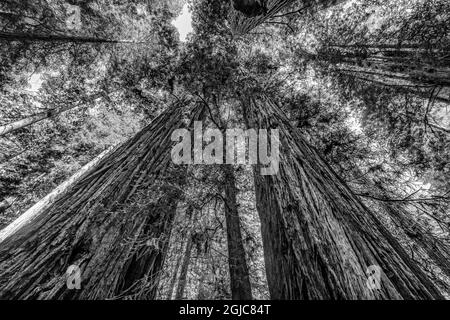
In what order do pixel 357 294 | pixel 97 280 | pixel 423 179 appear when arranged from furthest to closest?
pixel 423 179
pixel 97 280
pixel 357 294

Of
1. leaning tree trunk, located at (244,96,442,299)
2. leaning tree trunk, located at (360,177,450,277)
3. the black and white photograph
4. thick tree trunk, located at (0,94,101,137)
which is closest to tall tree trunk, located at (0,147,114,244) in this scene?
the black and white photograph

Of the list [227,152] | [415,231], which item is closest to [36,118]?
[227,152]

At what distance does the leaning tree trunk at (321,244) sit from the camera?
1334 mm

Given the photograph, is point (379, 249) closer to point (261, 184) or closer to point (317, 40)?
point (261, 184)

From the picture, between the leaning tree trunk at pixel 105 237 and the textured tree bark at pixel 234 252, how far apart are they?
1218mm

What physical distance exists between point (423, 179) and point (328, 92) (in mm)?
2472

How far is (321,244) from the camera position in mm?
1497

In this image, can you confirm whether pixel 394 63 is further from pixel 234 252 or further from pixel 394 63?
pixel 234 252

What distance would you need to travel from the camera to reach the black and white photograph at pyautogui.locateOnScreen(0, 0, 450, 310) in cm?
161

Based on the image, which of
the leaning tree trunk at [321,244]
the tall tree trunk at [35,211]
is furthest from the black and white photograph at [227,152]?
the tall tree trunk at [35,211]

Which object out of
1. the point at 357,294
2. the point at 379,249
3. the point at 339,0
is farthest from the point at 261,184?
the point at 339,0

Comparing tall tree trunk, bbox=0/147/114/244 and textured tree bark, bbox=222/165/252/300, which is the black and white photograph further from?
tall tree trunk, bbox=0/147/114/244

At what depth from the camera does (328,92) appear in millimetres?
4898

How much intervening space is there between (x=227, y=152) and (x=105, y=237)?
288 cm
